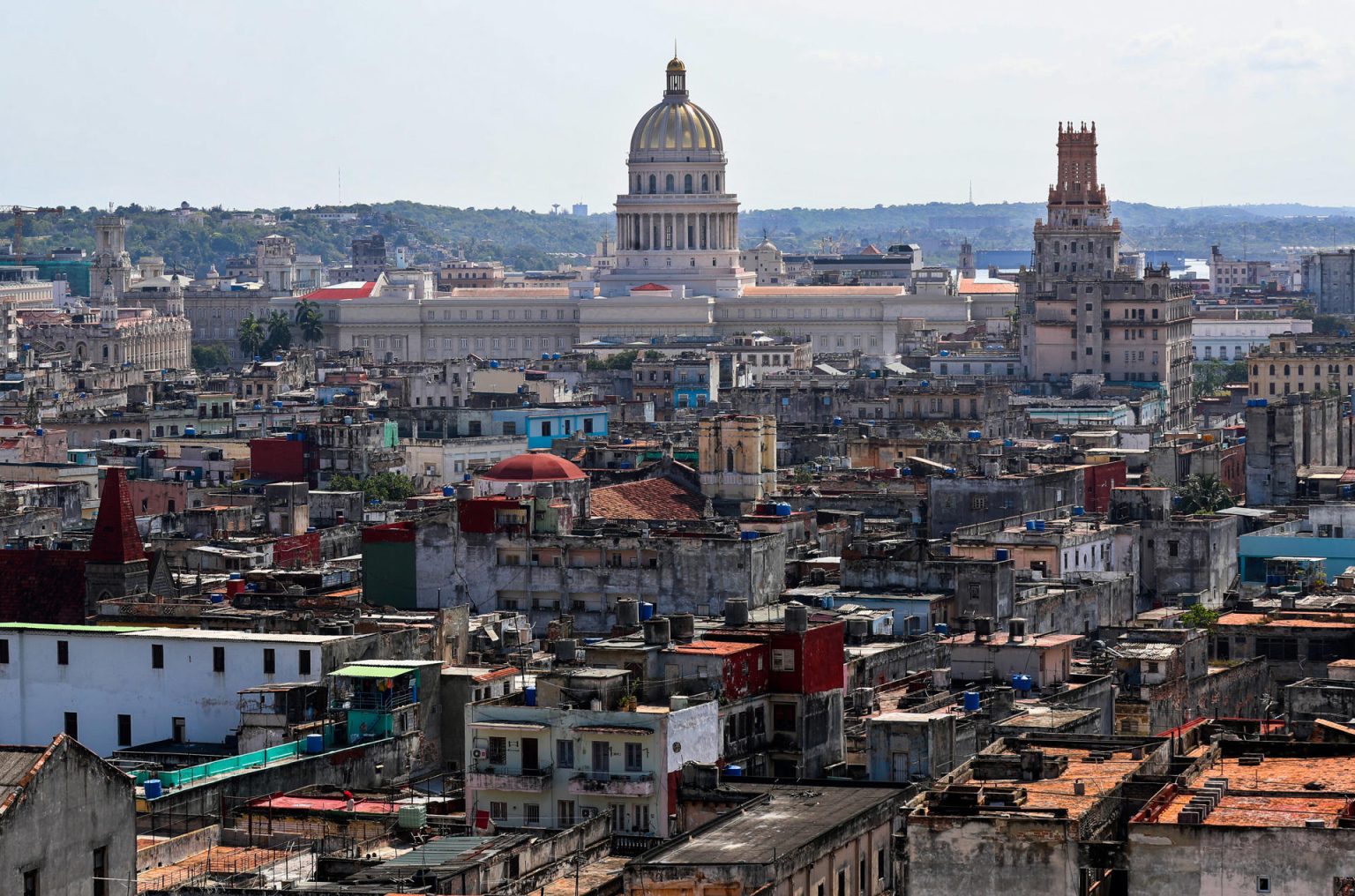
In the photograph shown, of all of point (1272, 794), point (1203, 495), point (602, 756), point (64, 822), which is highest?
point (64, 822)

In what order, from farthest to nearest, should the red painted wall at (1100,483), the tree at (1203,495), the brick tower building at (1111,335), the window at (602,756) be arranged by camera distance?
the brick tower building at (1111,335) < the tree at (1203,495) < the red painted wall at (1100,483) < the window at (602,756)

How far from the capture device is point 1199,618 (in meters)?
81.8

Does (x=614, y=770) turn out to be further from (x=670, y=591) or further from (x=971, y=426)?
(x=971, y=426)

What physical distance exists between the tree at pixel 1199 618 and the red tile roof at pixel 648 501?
16.3 metres

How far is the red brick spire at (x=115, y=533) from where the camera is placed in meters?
80.1

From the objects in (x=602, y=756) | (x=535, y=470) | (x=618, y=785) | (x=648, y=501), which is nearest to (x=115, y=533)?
(x=535, y=470)

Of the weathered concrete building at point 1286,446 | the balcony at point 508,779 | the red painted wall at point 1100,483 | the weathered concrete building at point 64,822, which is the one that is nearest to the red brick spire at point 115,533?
the balcony at point 508,779

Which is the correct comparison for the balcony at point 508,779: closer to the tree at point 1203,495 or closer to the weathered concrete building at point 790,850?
the weathered concrete building at point 790,850

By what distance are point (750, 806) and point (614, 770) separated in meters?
3.57

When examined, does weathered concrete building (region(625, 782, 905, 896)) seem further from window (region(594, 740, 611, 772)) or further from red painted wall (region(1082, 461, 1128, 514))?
red painted wall (region(1082, 461, 1128, 514))

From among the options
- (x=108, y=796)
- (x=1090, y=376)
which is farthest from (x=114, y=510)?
(x=1090, y=376)

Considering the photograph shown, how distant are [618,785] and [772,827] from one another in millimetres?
4956

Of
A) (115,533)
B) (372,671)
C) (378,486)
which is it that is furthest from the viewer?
(378,486)

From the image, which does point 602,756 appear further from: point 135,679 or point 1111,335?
point 1111,335
